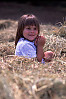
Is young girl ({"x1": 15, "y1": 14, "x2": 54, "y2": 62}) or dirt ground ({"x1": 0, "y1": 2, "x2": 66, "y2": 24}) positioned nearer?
young girl ({"x1": 15, "y1": 14, "x2": 54, "y2": 62})

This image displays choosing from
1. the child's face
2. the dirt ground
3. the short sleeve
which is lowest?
the dirt ground

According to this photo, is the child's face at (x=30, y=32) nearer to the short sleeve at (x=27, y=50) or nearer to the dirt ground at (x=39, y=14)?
the short sleeve at (x=27, y=50)

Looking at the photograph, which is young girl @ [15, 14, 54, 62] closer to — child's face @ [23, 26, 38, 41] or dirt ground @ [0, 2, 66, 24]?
child's face @ [23, 26, 38, 41]

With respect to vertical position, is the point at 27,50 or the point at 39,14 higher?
the point at 27,50

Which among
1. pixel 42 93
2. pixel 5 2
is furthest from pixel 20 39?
pixel 5 2

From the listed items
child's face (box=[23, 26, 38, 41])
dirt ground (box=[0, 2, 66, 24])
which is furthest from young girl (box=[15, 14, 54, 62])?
dirt ground (box=[0, 2, 66, 24])

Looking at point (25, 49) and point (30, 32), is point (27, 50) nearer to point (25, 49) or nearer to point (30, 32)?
point (25, 49)

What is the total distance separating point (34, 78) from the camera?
129cm

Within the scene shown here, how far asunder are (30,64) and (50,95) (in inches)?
22.3

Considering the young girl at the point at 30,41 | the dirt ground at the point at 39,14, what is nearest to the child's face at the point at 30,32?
the young girl at the point at 30,41

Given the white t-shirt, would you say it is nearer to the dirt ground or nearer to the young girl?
the young girl

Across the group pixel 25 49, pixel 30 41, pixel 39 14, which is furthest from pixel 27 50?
pixel 39 14

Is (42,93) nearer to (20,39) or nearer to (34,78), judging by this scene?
(34,78)

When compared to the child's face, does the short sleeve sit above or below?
below
